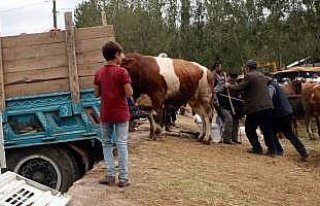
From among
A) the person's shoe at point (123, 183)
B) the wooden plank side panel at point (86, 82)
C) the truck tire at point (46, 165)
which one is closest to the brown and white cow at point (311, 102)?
the wooden plank side panel at point (86, 82)

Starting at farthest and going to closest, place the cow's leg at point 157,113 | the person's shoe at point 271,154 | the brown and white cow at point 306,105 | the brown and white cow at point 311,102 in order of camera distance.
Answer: the brown and white cow at point 306,105, the brown and white cow at point 311,102, the person's shoe at point 271,154, the cow's leg at point 157,113

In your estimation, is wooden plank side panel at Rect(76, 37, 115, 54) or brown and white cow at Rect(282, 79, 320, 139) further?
brown and white cow at Rect(282, 79, 320, 139)

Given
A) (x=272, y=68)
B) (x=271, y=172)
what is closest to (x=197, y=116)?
(x=271, y=172)

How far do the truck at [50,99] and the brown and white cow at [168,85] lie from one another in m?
2.45

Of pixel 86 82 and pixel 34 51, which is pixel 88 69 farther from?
pixel 34 51

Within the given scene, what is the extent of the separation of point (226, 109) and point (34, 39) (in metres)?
6.44

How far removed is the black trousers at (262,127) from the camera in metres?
13.3

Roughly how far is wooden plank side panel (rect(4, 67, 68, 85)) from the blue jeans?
181 centimetres

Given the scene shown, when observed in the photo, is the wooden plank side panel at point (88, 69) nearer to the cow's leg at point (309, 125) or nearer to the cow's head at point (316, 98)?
the cow's head at point (316, 98)

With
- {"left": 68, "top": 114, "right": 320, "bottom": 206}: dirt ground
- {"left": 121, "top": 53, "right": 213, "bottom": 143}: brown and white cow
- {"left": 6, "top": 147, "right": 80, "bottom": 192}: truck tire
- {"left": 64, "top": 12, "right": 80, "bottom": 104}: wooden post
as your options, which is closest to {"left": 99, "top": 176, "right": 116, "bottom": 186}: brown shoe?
{"left": 68, "top": 114, "right": 320, "bottom": 206}: dirt ground

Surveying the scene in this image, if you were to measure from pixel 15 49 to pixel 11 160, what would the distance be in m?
1.63

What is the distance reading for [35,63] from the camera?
9750mm

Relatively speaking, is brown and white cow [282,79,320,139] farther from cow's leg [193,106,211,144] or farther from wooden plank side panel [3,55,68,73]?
wooden plank side panel [3,55,68,73]

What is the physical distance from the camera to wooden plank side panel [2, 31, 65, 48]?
9742mm
